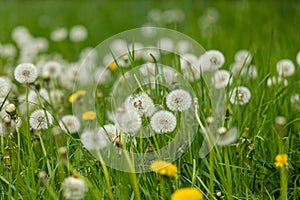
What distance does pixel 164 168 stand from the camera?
118 centimetres

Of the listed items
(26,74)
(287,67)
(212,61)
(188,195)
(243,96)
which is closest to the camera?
(188,195)

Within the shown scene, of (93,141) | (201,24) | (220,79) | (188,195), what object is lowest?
(188,195)

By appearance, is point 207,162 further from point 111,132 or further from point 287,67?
point 287,67

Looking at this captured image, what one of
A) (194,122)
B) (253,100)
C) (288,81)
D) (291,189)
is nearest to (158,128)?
(194,122)

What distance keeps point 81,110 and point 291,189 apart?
850mm

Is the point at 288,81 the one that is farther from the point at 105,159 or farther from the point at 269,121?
the point at 105,159

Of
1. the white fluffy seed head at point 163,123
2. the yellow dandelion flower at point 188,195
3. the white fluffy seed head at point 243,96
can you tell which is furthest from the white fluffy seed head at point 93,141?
the white fluffy seed head at point 243,96

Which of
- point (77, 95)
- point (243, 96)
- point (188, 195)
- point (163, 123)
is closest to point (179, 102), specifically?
point (163, 123)

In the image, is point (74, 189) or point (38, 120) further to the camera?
point (38, 120)

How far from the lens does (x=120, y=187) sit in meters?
1.23

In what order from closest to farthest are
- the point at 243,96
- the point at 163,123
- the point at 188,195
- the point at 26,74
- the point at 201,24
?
the point at 188,195
the point at 163,123
the point at 26,74
the point at 243,96
the point at 201,24

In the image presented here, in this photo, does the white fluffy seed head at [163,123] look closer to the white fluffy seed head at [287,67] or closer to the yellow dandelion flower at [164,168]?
the yellow dandelion flower at [164,168]

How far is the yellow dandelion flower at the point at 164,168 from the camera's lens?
45.9 inches

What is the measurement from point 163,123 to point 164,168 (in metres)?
0.21
